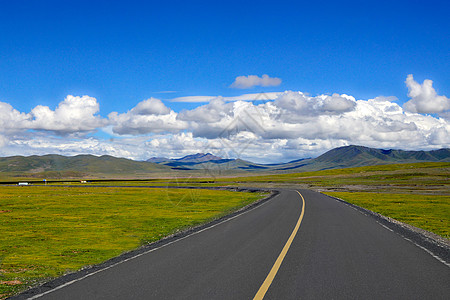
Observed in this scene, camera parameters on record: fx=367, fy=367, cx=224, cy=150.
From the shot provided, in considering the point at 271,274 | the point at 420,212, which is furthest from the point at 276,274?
the point at 420,212

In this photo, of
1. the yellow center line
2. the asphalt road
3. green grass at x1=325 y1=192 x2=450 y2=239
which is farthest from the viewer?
green grass at x1=325 y1=192 x2=450 y2=239

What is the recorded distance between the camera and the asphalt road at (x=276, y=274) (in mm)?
7758

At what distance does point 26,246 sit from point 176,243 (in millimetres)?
7123

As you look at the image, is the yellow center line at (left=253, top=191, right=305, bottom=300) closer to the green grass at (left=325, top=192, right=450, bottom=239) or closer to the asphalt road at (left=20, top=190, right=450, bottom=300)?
the asphalt road at (left=20, top=190, right=450, bottom=300)

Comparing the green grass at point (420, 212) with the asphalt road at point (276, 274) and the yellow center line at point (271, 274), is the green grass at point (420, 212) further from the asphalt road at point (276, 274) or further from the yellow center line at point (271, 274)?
the yellow center line at point (271, 274)

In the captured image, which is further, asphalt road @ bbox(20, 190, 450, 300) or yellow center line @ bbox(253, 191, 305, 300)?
asphalt road @ bbox(20, 190, 450, 300)

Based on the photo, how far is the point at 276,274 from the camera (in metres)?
9.20

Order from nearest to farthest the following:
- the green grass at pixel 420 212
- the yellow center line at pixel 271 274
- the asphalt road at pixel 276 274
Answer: the yellow center line at pixel 271 274 → the asphalt road at pixel 276 274 → the green grass at pixel 420 212

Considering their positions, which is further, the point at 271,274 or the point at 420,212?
the point at 420,212

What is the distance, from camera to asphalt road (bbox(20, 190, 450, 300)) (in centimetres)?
776

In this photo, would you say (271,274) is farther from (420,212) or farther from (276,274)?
(420,212)

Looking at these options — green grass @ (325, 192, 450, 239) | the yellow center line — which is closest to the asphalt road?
the yellow center line

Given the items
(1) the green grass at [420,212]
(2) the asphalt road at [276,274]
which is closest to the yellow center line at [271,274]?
(2) the asphalt road at [276,274]

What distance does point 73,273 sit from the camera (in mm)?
10406
